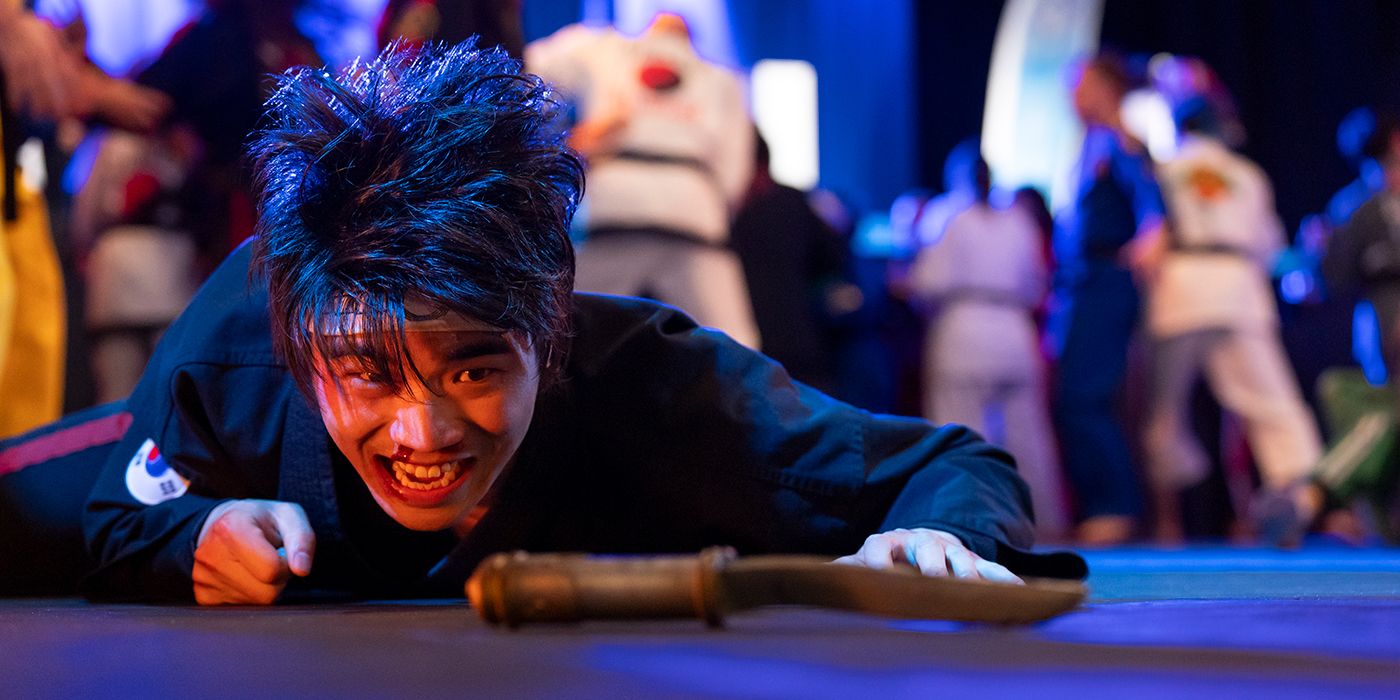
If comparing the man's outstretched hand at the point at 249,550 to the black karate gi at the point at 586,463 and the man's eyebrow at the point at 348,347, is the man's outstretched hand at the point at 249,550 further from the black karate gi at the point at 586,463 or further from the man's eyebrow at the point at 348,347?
the man's eyebrow at the point at 348,347

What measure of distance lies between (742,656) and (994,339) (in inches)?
180

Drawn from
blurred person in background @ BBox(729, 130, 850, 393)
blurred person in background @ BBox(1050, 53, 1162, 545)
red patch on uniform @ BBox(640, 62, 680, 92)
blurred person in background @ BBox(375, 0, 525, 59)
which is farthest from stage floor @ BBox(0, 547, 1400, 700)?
blurred person in background @ BBox(1050, 53, 1162, 545)

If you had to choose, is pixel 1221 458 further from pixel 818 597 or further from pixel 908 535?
pixel 818 597

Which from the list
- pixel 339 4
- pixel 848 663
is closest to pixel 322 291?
pixel 848 663

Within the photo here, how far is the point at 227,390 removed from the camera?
1.61 meters

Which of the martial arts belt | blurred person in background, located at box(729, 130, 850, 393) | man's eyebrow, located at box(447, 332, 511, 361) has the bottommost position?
the martial arts belt

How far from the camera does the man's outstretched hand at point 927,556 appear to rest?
48.8 inches

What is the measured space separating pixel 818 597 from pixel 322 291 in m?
0.56

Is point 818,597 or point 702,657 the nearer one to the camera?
point 702,657

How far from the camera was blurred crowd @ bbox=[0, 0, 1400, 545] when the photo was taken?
3789mm

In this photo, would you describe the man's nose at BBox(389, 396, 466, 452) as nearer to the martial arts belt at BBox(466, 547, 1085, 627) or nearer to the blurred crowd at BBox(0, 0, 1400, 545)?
the martial arts belt at BBox(466, 547, 1085, 627)

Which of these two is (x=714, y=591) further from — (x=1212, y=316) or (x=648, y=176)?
(x=1212, y=316)

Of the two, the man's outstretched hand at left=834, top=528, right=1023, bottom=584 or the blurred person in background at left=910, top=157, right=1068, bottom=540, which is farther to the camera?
the blurred person in background at left=910, top=157, right=1068, bottom=540

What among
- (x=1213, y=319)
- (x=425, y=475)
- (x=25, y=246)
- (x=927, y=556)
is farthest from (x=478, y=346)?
(x=1213, y=319)
